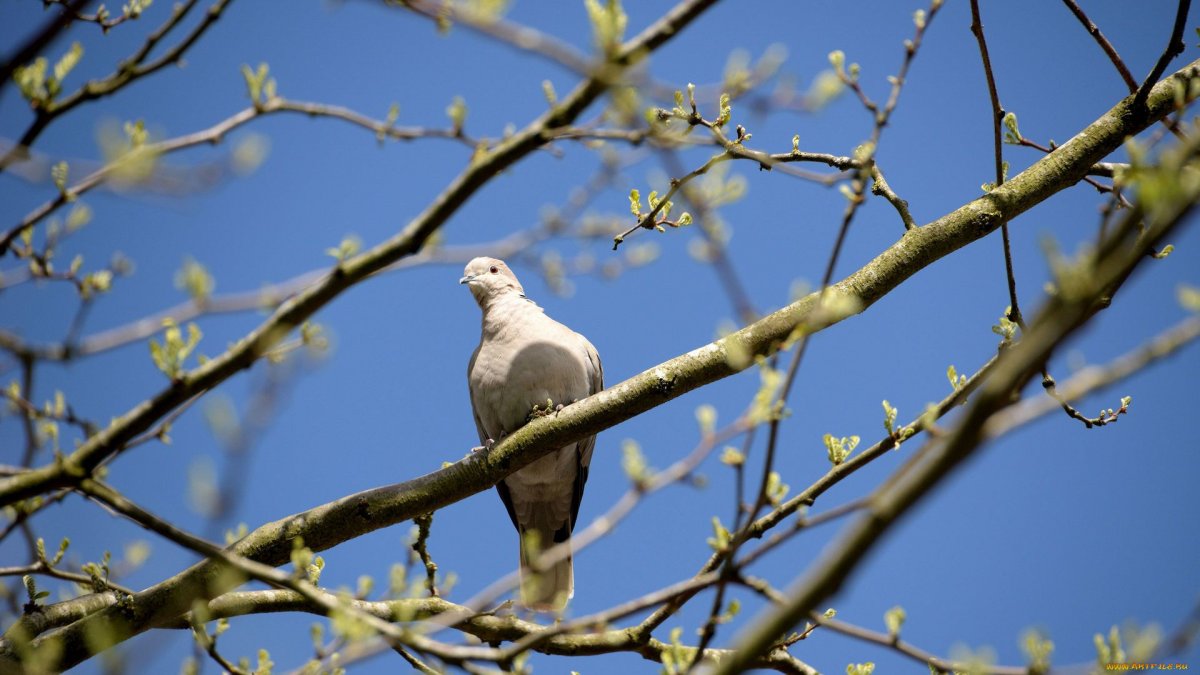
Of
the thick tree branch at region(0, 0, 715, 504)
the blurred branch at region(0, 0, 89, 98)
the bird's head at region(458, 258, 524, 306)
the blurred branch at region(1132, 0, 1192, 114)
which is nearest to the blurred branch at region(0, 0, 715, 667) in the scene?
the thick tree branch at region(0, 0, 715, 504)

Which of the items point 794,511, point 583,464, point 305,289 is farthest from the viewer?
point 583,464

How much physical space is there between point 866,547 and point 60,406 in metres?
2.97

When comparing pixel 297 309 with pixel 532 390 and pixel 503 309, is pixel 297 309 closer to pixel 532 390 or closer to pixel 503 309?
pixel 532 390

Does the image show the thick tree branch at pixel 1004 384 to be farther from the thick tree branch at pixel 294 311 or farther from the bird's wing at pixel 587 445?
the bird's wing at pixel 587 445

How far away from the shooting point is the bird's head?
6.49 metres

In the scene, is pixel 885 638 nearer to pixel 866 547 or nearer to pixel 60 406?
pixel 866 547

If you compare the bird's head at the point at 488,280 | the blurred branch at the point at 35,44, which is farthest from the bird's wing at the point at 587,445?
the blurred branch at the point at 35,44

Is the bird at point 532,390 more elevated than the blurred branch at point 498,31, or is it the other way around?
the bird at point 532,390

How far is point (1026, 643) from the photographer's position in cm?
260

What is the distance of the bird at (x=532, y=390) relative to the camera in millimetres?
5590

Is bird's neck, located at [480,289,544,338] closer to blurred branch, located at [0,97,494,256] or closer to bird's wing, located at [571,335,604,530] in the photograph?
bird's wing, located at [571,335,604,530]

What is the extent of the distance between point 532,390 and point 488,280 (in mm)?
1274

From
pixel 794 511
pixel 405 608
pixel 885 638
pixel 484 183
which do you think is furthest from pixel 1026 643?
pixel 484 183

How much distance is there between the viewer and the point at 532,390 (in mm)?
5547
